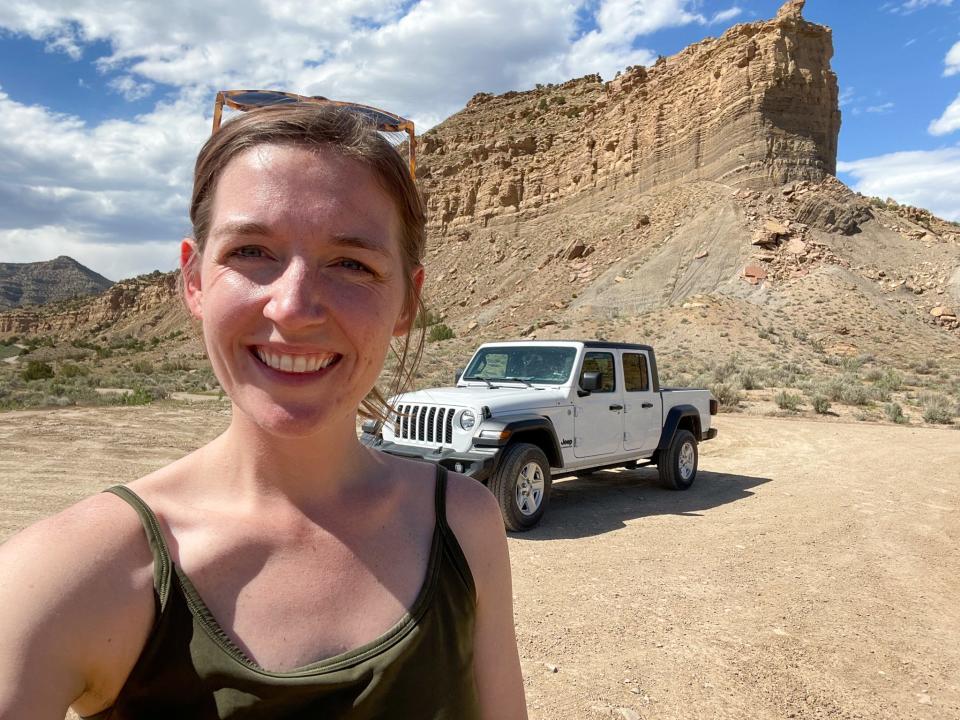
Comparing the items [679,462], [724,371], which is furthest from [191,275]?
[724,371]

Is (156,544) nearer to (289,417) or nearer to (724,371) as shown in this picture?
(289,417)

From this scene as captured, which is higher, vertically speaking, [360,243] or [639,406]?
[360,243]

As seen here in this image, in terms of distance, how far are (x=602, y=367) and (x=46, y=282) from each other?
137540 millimetres

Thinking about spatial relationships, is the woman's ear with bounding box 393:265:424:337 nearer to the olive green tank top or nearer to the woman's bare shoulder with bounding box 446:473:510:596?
the woman's bare shoulder with bounding box 446:473:510:596

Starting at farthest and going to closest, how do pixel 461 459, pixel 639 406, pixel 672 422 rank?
pixel 672 422, pixel 639 406, pixel 461 459

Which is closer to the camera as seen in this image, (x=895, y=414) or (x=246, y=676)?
(x=246, y=676)

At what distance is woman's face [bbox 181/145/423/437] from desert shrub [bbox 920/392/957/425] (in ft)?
60.2

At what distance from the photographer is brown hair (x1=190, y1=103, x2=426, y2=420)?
4.28 ft

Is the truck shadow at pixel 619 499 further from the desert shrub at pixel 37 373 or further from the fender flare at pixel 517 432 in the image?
the desert shrub at pixel 37 373

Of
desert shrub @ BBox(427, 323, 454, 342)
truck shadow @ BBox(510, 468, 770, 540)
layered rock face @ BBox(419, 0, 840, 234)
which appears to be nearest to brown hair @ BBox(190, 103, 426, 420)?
truck shadow @ BBox(510, 468, 770, 540)

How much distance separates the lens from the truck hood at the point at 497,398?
23.0ft

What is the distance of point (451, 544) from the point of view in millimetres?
1408

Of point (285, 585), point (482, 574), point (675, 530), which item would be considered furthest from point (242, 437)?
point (675, 530)

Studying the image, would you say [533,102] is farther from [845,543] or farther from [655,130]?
[845,543]
